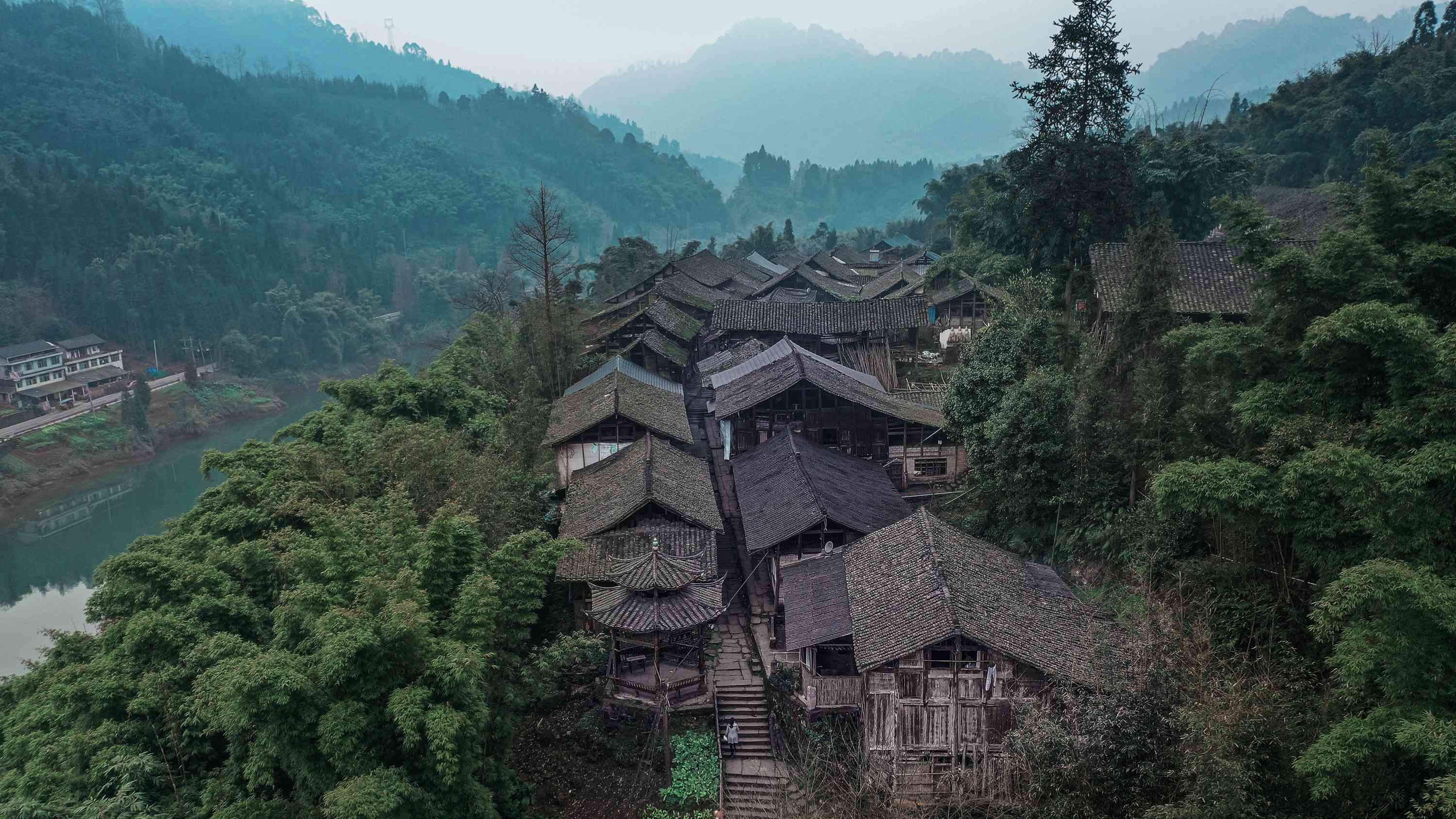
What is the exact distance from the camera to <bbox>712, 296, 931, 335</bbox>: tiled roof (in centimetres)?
3344

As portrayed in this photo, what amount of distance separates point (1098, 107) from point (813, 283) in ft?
76.5

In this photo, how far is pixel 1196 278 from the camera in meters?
21.8

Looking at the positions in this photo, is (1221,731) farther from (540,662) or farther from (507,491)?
(507,491)

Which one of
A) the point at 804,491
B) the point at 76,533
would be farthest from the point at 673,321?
the point at 76,533

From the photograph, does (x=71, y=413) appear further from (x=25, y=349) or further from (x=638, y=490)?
(x=638, y=490)

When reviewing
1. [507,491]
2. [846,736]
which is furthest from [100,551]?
[846,736]

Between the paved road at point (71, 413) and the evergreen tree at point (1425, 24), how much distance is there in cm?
7028

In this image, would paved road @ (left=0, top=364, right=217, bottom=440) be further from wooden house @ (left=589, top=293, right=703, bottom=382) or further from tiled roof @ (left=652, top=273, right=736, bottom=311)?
A: wooden house @ (left=589, top=293, right=703, bottom=382)

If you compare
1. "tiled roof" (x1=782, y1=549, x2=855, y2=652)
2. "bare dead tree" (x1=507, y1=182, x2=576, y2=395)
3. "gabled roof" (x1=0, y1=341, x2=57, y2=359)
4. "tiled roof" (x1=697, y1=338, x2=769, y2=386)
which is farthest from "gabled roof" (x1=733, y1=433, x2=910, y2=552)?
"gabled roof" (x1=0, y1=341, x2=57, y2=359)

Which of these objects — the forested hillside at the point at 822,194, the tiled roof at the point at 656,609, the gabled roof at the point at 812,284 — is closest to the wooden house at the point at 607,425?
the tiled roof at the point at 656,609

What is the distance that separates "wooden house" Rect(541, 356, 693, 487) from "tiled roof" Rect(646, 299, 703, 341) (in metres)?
9.69

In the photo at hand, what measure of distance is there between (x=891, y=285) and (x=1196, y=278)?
2278 cm

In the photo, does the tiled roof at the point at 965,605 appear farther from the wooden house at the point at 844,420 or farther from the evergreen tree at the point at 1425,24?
the evergreen tree at the point at 1425,24

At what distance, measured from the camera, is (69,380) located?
159ft
